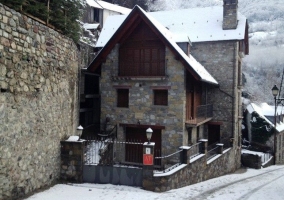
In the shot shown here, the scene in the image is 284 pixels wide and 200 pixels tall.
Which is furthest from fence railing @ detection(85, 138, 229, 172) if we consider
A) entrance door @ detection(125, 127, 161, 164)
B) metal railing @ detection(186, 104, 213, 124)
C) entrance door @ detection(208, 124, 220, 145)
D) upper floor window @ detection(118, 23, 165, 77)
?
upper floor window @ detection(118, 23, 165, 77)

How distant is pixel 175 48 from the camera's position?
1603 cm

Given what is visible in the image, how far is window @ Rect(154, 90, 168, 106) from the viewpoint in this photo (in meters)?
17.2

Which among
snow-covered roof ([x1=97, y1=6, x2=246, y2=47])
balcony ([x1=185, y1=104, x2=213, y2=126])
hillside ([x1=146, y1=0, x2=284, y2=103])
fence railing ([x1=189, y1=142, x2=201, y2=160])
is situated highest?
hillside ([x1=146, y1=0, x2=284, y2=103])

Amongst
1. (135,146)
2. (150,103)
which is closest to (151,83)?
(150,103)

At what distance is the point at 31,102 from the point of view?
9.04 metres

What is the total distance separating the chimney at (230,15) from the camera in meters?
22.7

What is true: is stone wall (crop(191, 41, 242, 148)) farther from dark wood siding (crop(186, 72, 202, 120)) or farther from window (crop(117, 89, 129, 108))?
window (crop(117, 89, 129, 108))

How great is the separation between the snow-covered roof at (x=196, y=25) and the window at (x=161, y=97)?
6094 mm

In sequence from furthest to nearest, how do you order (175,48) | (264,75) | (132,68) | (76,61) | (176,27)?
(264,75) → (176,27) → (132,68) → (175,48) → (76,61)

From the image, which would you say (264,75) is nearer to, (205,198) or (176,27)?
(176,27)

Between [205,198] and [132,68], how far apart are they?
9.45 metres

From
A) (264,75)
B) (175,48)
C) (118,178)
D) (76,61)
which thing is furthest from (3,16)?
(264,75)

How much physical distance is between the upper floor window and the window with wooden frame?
102 cm

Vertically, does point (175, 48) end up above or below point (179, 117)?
above
